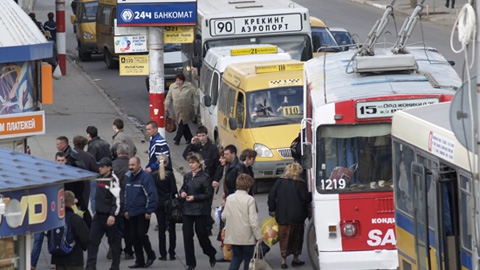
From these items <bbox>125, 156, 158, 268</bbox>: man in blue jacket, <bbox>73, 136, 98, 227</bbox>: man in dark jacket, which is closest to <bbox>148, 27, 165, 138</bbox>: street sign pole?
<bbox>73, 136, 98, 227</bbox>: man in dark jacket

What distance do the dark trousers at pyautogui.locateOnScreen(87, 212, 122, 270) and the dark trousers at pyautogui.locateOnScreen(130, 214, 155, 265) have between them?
37cm

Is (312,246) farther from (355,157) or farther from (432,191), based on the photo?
(432,191)

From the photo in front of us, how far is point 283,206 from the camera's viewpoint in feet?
46.9

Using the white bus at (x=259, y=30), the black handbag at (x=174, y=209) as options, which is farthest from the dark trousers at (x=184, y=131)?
the black handbag at (x=174, y=209)

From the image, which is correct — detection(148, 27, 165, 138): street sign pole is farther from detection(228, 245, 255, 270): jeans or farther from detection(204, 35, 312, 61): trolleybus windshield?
detection(228, 245, 255, 270): jeans

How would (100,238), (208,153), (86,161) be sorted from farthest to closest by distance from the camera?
(208,153)
(86,161)
(100,238)

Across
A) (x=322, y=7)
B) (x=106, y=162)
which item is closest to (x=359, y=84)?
(x=106, y=162)

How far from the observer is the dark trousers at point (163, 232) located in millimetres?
14852

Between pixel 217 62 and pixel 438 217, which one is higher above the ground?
pixel 217 62

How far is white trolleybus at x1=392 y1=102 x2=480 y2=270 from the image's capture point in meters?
9.39

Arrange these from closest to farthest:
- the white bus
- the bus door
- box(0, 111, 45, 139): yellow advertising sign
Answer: the bus door, box(0, 111, 45, 139): yellow advertising sign, the white bus

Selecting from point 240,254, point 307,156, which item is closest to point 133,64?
point 307,156

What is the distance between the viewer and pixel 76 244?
1224 cm

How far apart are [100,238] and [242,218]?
207 cm
